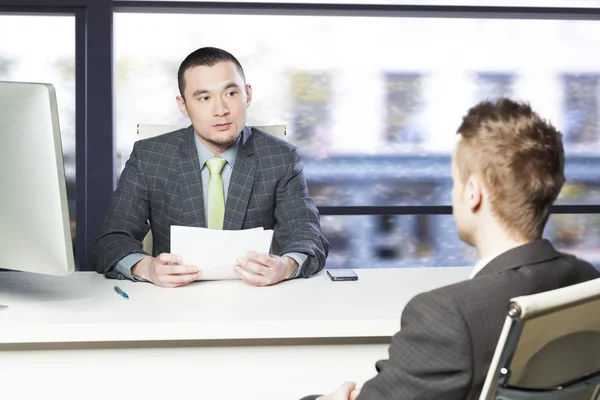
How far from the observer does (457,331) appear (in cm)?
114

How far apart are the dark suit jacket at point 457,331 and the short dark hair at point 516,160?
0.20 ft

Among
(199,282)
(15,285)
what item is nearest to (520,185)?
(199,282)

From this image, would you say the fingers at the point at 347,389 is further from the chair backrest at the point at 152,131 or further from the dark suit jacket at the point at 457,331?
the chair backrest at the point at 152,131

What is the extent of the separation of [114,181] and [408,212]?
161cm

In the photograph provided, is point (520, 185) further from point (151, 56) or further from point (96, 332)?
point (151, 56)

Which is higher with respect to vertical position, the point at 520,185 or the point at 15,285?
the point at 520,185

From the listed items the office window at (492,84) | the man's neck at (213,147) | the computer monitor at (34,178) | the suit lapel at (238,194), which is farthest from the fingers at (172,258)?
the office window at (492,84)

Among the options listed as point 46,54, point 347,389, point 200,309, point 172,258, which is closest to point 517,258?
point 347,389

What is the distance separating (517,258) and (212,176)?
1.60m

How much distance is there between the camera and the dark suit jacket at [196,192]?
261 cm

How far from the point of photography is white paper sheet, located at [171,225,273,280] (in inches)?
79.0

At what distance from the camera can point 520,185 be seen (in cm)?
125

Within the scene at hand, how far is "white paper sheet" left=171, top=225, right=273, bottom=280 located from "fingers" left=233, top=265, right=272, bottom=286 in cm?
2

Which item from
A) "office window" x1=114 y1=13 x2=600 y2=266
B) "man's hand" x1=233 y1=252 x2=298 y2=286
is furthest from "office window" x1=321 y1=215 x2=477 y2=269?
"man's hand" x1=233 y1=252 x2=298 y2=286
